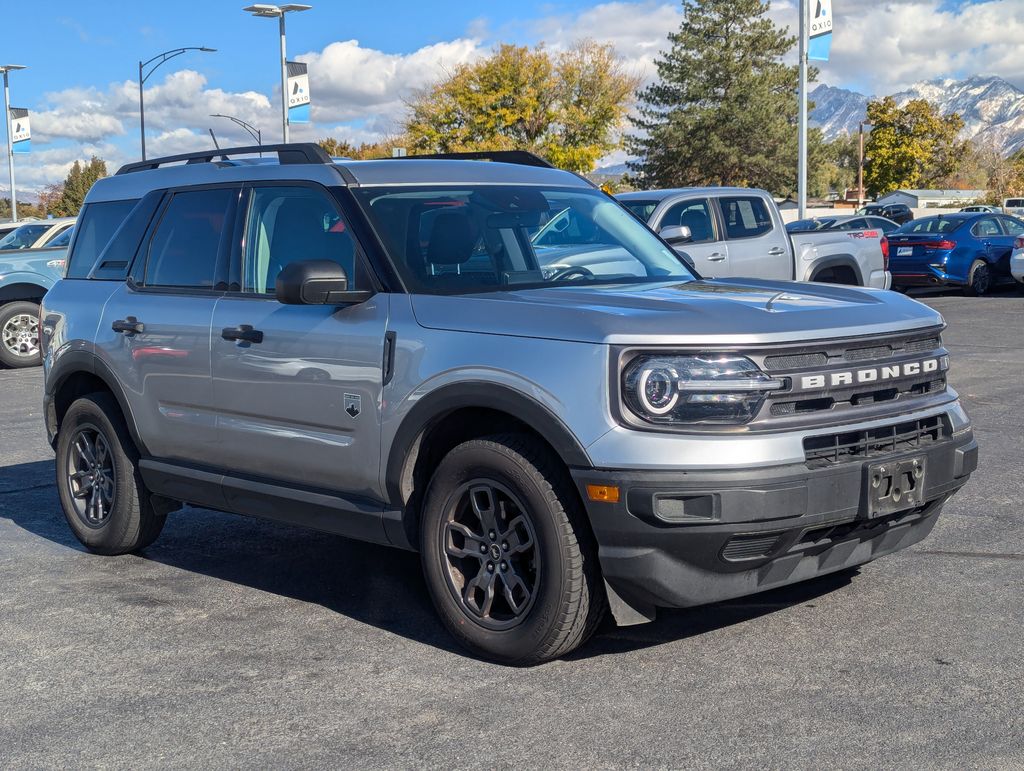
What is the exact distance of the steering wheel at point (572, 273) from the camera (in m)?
5.19

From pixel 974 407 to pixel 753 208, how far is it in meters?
4.63

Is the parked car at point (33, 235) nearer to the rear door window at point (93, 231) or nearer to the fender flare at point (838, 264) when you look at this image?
the fender flare at point (838, 264)

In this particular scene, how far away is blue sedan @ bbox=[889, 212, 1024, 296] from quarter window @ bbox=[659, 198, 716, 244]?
36.3 feet

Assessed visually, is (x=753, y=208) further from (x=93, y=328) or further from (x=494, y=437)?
(x=494, y=437)

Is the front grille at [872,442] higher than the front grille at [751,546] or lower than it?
higher

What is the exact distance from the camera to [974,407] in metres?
10.2

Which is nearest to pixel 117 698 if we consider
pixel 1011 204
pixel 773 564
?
pixel 773 564

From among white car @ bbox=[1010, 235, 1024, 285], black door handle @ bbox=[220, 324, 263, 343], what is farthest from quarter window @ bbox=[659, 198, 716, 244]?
white car @ bbox=[1010, 235, 1024, 285]

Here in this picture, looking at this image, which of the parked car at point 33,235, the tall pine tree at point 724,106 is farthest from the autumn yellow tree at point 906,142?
the parked car at point 33,235

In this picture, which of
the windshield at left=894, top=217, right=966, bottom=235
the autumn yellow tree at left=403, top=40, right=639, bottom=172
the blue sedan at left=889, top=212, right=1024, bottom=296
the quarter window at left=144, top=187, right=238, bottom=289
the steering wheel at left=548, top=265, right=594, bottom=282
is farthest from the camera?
the autumn yellow tree at left=403, top=40, right=639, bottom=172

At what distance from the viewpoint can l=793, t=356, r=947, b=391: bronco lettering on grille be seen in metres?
4.19

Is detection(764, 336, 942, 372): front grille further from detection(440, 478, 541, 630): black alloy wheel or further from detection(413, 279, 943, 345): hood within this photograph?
detection(440, 478, 541, 630): black alloy wheel

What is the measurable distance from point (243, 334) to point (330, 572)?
1.27 meters

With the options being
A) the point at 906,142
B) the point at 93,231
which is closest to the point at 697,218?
the point at 93,231
